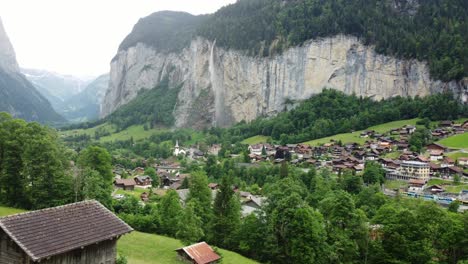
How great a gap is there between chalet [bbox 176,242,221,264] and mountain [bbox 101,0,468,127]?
360 feet

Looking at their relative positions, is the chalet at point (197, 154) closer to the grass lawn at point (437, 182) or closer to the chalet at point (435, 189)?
the grass lawn at point (437, 182)

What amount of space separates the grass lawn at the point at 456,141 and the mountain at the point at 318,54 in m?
30.2

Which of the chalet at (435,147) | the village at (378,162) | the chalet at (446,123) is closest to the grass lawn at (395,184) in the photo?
the village at (378,162)

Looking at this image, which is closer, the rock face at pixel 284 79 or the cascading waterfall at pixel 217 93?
the rock face at pixel 284 79

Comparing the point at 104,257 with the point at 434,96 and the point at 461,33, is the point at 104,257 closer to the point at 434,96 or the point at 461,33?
the point at 434,96

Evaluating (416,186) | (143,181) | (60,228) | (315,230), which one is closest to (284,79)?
(143,181)

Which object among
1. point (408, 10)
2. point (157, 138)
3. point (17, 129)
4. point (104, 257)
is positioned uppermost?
point (408, 10)

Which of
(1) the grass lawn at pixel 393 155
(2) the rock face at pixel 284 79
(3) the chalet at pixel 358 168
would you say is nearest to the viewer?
(3) the chalet at pixel 358 168

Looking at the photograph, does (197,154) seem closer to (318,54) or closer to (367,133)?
(367,133)

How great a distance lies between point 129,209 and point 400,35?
12127 centimetres

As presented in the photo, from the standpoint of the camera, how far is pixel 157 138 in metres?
157

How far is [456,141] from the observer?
8819 cm

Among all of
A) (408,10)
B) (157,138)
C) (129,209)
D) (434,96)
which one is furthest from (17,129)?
(408,10)

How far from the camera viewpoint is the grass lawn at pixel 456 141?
86.0m
